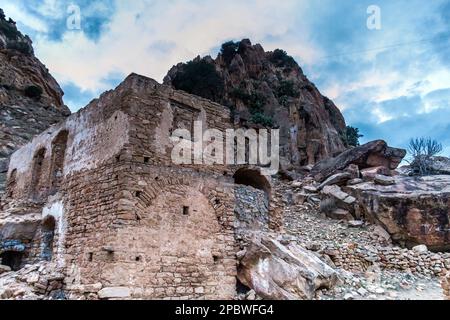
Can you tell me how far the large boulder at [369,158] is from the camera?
795 inches

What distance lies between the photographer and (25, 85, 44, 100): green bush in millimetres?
29969

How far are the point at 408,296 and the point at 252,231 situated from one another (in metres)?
3.95

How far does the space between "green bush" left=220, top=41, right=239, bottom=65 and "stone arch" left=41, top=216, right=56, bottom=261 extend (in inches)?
1261

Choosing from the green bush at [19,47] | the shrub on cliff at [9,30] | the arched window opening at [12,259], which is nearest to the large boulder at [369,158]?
the arched window opening at [12,259]

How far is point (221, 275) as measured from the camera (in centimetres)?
801

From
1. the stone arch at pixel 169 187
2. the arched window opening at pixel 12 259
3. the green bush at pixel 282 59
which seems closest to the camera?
the stone arch at pixel 169 187

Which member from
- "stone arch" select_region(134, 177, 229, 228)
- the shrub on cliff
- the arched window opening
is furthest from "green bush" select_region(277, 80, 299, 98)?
the arched window opening

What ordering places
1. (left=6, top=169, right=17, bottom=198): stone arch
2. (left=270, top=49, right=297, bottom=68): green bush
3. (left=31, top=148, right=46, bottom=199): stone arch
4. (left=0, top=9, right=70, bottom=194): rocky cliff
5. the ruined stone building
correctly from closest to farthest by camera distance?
1. the ruined stone building
2. (left=31, top=148, right=46, bottom=199): stone arch
3. (left=6, top=169, right=17, bottom=198): stone arch
4. (left=0, top=9, right=70, bottom=194): rocky cliff
5. (left=270, top=49, right=297, bottom=68): green bush

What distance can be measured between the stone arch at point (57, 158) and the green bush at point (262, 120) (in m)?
21.8

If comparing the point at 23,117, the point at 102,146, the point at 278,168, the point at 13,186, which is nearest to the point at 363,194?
the point at 278,168

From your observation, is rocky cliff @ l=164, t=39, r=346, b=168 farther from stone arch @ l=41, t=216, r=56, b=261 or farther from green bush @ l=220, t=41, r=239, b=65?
stone arch @ l=41, t=216, r=56, b=261

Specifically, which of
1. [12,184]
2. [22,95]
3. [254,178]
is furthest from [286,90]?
[12,184]

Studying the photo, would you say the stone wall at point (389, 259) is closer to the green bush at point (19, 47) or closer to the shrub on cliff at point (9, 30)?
the green bush at point (19, 47)

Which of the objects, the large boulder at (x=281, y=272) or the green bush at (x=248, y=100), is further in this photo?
A: the green bush at (x=248, y=100)
